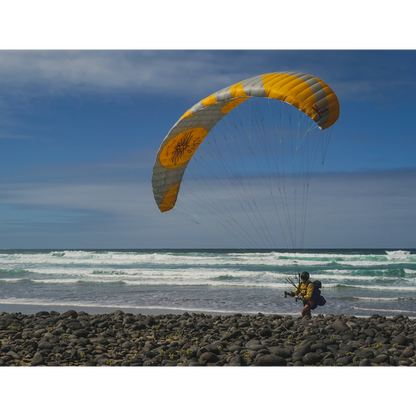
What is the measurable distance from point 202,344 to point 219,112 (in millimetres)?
5667

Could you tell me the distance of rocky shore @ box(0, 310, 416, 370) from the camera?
5.04 metres

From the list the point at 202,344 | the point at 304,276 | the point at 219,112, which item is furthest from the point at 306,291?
the point at 219,112

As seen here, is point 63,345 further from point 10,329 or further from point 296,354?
point 296,354

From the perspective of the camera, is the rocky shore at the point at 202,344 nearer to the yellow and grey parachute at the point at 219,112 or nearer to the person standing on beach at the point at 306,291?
the person standing on beach at the point at 306,291

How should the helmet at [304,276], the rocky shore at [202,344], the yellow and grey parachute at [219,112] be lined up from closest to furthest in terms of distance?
the rocky shore at [202,344]
the yellow and grey parachute at [219,112]
the helmet at [304,276]

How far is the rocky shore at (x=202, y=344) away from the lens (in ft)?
16.5

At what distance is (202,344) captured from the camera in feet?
19.6

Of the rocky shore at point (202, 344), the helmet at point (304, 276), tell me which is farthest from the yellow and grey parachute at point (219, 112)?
the rocky shore at point (202, 344)

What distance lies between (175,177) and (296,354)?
5786mm

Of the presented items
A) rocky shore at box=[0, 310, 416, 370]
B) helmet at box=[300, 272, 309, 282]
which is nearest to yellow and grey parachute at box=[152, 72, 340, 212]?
helmet at box=[300, 272, 309, 282]

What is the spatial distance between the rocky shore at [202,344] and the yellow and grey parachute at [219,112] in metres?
3.66

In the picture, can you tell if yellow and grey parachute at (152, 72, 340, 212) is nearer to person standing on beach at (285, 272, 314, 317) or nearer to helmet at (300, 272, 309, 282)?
helmet at (300, 272, 309, 282)
